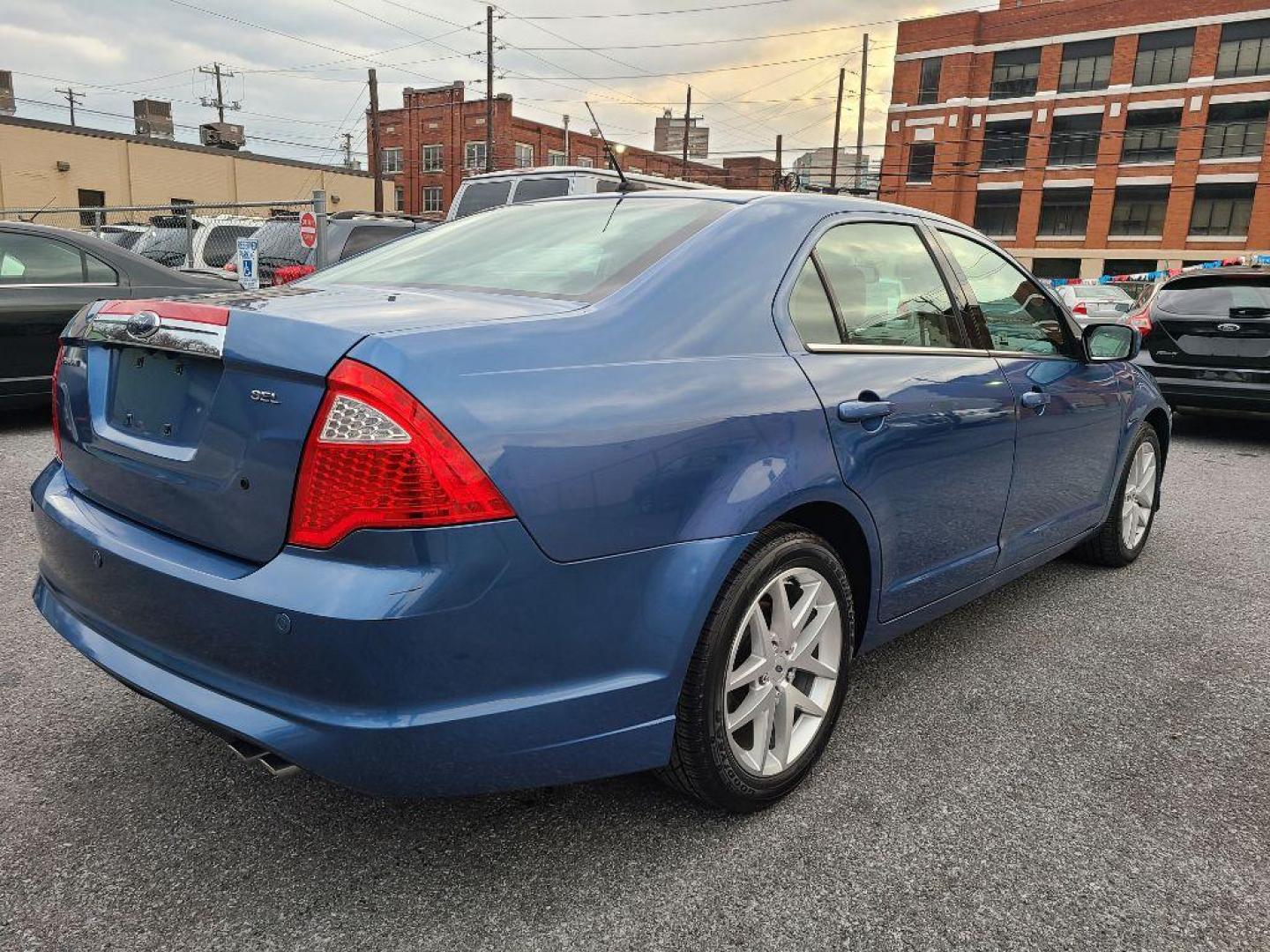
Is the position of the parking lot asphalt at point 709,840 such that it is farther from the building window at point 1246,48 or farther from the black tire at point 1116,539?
the building window at point 1246,48

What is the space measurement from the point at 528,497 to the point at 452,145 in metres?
56.3

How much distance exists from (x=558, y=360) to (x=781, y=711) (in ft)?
3.67

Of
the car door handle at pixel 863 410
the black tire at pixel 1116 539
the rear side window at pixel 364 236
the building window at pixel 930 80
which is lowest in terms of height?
the black tire at pixel 1116 539

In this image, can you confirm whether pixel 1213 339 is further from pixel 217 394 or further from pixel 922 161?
pixel 922 161

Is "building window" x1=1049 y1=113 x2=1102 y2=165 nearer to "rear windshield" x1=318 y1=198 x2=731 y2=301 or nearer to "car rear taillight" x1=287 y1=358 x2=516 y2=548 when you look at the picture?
"rear windshield" x1=318 y1=198 x2=731 y2=301

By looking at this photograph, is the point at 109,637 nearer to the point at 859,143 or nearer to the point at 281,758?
the point at 281,758

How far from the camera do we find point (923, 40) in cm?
5262

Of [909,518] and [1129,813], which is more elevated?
[909,518]

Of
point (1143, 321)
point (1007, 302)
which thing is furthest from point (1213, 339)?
point (1007, 302)

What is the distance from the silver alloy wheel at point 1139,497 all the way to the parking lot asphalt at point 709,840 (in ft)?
4.31

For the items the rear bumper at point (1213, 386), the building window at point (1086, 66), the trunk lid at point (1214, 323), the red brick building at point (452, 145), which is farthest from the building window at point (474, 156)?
the rear bumper at point (1213, 386)

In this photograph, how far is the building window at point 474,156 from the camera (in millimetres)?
51938

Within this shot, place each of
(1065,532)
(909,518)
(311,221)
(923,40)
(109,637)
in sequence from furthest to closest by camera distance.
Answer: (923,40) → (311,221) → (1065,532) → (909,518) → (109,637)

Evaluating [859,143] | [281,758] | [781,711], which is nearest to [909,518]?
[781,711]
